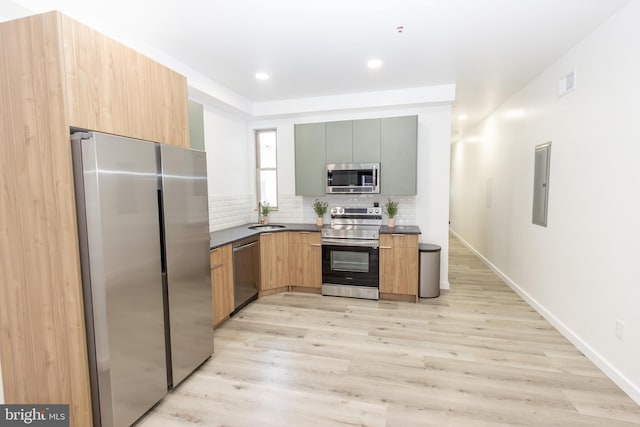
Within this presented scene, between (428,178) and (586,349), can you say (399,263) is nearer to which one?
(428,178)

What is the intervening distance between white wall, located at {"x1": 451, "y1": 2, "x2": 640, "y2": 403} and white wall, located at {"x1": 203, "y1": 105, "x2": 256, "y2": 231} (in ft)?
13.0

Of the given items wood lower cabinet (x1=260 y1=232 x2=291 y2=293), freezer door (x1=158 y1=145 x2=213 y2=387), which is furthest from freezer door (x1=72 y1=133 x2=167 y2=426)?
wood lower cabinet (x1=260 y1=232 x2=291 y2=293)

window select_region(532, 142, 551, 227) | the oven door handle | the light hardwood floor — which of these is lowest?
the light hardwood floor

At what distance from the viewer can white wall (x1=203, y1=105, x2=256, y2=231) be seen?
411cm

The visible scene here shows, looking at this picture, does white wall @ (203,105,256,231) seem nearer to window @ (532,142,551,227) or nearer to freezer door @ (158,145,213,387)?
freezer door @ (158,145,213,387)

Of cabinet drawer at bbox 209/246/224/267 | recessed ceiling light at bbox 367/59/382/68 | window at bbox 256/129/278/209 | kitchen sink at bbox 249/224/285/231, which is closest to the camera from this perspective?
cabinet drawer at bbox 209/246/224/267

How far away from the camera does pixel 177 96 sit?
2336 mm

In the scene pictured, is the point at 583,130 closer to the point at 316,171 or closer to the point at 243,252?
the point at 316,171

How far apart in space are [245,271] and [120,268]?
206 cm

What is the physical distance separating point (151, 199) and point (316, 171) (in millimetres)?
2754

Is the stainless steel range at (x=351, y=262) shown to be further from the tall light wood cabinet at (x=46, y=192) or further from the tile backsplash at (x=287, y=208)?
the tall light wood cabinet at (x=46, y=192)

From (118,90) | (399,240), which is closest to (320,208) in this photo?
(399,240)

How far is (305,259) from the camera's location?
427 centimetres

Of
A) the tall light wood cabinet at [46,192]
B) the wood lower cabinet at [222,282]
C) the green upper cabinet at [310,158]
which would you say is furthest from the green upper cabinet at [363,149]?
the tall light wood cabinet at [46,192]
